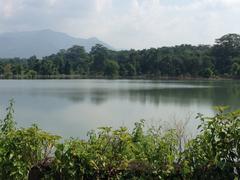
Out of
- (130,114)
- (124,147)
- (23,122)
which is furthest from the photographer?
(130,114)

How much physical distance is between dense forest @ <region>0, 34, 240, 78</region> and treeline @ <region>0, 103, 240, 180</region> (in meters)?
70.5

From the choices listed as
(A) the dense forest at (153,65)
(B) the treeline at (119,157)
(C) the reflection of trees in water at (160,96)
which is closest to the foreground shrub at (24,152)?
(B) the treeline at (119,157)

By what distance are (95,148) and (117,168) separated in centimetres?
21

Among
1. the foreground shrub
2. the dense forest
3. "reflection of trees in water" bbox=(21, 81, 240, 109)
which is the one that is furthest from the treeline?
the dense forest

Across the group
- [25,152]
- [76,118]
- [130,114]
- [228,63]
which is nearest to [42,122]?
[76,118]

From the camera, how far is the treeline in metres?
2.63

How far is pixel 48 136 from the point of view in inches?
113

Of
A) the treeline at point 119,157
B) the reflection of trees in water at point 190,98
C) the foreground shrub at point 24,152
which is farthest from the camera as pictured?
the reflection of trees in water at point 190,98

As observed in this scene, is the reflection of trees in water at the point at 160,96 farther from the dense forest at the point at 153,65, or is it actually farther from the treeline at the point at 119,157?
the dense forest at the point at 153,65

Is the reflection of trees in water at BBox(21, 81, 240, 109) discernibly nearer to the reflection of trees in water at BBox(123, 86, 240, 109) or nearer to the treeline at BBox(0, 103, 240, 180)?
the reflection of trees in water at BBox(123, 86, 240, 109)

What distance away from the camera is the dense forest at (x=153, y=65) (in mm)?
77312

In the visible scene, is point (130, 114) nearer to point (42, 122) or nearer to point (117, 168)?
point (42, 122)

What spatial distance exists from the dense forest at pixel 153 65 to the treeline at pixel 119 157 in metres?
70.5

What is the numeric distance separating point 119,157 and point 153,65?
83.0 metres
